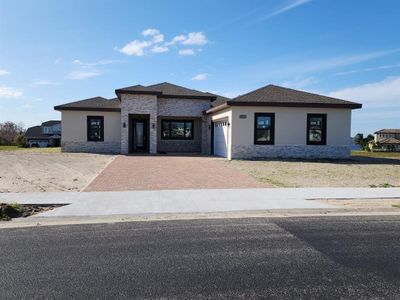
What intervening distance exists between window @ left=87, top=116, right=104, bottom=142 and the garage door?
868 cm

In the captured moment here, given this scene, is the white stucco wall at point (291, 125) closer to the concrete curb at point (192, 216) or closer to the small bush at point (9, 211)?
the concrete curb at point (192, 216)

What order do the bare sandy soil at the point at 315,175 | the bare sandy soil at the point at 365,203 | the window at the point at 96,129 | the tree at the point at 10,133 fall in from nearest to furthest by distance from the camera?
the bare sandy soil at the point at 365,203, the bare sandy soil at the point at 315,175, the window at the point at 96,129, the tree at the point at 10,133

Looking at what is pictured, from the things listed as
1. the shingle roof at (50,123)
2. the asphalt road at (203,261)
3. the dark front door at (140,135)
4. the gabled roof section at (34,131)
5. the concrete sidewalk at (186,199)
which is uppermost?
the shingle roof at (50,123)

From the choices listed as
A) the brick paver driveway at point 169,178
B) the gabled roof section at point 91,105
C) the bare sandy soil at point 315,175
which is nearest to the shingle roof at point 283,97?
the bare sandy soil at point 315,175

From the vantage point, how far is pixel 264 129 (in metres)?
22.7

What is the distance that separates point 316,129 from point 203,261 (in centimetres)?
1973

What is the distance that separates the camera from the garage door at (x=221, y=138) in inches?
937

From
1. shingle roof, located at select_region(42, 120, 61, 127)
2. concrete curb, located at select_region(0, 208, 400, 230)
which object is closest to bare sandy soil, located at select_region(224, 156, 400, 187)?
concrete curb, located at select_region(0, 208, 400, 230)

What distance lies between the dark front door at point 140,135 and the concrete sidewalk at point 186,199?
729 inches

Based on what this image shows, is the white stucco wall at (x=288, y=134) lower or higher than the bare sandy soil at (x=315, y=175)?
higher

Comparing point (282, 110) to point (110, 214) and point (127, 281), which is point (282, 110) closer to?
point (110, 214)

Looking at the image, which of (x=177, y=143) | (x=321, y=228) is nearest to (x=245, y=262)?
(x=321, y=228)

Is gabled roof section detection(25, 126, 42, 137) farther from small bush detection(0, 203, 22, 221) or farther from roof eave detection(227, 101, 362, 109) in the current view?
small bush detection(0, 203, 22, 221)

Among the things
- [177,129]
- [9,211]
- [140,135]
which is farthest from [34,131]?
[9,211]
